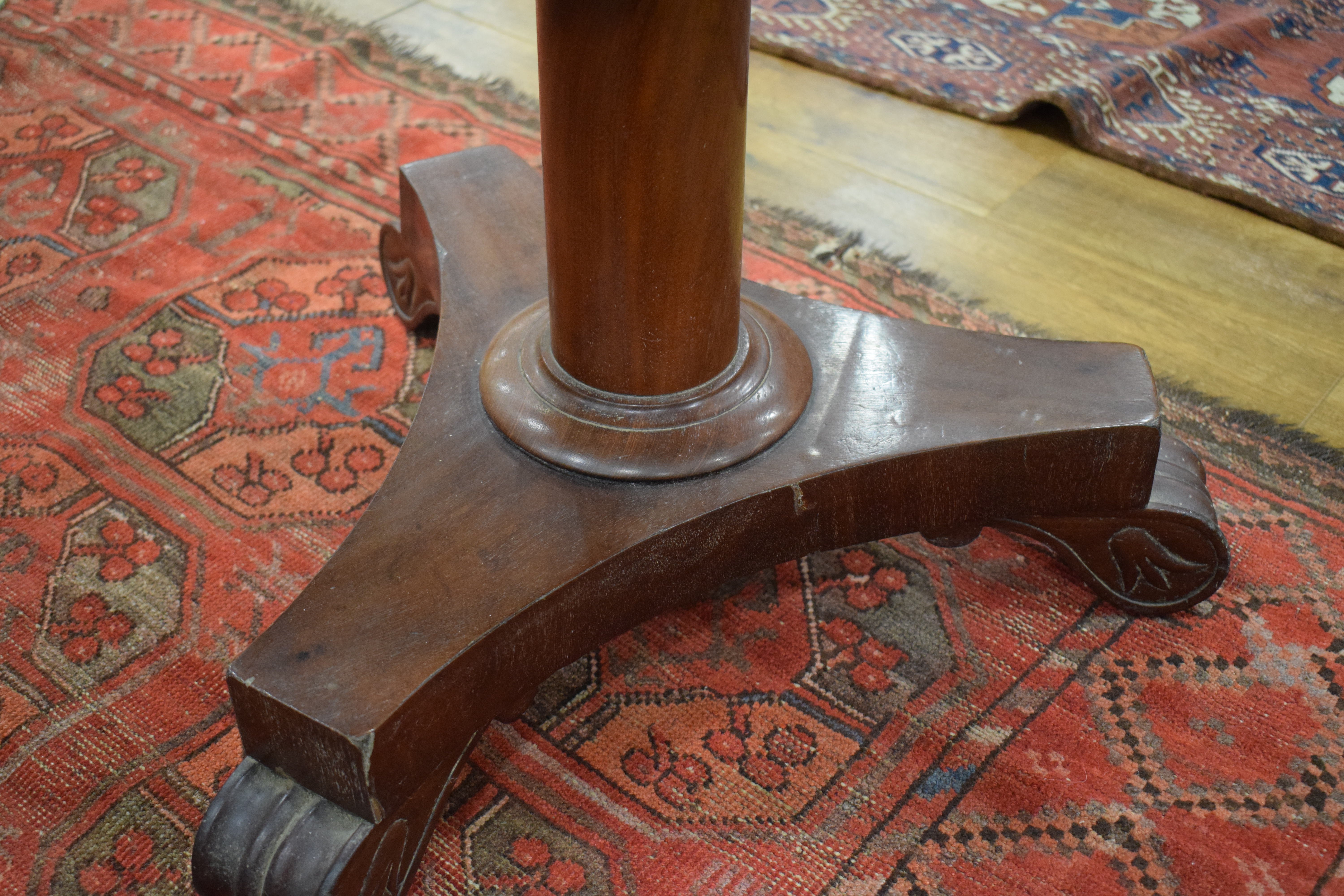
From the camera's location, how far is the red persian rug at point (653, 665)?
94 centimetres

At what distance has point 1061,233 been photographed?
175 cm

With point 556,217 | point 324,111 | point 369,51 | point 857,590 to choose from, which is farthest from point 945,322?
point 369,51

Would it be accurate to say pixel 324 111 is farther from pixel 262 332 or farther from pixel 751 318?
pixel 751 318

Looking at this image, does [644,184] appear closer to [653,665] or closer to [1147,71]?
[653,665]

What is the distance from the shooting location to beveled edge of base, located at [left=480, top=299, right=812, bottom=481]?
3.24 ft

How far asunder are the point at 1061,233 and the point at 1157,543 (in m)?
0.78

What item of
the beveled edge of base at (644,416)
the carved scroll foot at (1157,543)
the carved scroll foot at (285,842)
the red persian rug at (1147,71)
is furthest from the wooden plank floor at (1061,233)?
the carved scroll foot at (285,842)

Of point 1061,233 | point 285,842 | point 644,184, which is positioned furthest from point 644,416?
point 1061,233

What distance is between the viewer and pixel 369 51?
2148 mm

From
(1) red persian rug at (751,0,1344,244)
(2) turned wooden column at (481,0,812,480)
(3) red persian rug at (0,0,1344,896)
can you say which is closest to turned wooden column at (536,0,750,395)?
(2) turned wooden column at (481,0,812,480)

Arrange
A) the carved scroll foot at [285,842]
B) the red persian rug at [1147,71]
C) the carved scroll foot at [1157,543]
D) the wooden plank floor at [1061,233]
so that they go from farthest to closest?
the red persian rug at [1147,71], the wooden plank floor at [1061,233], the carved scroll foot at [1157,543], the carved scroll foot at [285,842]

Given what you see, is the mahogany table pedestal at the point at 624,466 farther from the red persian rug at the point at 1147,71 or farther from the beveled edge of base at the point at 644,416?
the red persian rug at the point at 1147,71

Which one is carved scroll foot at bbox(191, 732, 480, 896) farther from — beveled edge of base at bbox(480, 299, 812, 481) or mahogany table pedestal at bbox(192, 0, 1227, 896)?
beveled edge of base at bbox(480, 299, 812, 481)

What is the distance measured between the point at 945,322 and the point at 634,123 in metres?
0.79
